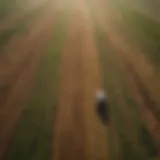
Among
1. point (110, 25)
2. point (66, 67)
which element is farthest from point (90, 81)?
point (110, 25)

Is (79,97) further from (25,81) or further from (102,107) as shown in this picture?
(25,81)

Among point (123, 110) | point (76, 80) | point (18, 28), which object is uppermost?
point (18, 28)

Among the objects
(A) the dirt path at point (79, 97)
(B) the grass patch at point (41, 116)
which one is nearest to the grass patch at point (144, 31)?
(A) the dirt path at point (79, 97)

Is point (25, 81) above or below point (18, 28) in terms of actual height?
below

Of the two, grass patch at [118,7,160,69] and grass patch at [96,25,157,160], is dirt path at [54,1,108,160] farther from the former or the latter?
grass patch at [118,7,160,69]

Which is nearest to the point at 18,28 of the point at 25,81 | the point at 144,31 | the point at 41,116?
the point at 25,81

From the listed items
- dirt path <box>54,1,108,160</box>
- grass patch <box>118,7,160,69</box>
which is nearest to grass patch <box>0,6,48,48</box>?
dirt path <box>54,1,108,160</box>
